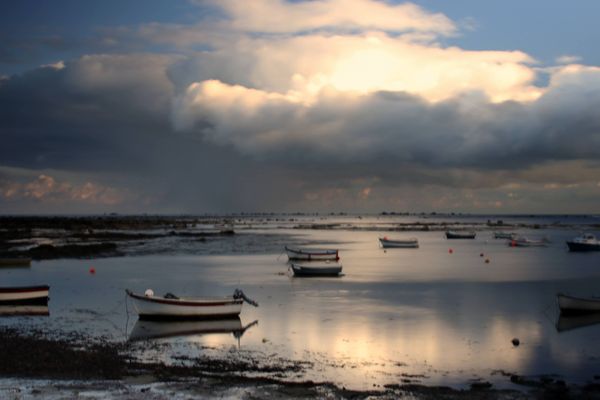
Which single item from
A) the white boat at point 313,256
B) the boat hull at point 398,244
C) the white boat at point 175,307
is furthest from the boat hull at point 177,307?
the boat hull at point 398,244

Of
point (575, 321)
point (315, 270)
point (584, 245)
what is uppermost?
point (584, 245)

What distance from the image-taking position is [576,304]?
3178cm

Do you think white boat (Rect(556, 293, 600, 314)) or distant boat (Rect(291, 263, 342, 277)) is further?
distant boat (Rect(291, 263, 342, 277))

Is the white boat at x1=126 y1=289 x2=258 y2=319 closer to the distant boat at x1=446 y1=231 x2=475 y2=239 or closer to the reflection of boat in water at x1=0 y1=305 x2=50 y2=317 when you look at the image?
the reflection of boat in water at x1=0 y1=305 x2=50 y2=317

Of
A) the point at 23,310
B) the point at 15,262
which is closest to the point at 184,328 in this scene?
the point at 23,310

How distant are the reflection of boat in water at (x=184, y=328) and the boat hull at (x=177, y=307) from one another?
28 cm

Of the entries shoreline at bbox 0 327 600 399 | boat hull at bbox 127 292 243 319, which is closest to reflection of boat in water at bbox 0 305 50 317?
boat hull at bbox 127 292 243 319

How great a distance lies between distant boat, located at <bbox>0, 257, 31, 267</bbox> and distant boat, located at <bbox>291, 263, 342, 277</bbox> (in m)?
22.6

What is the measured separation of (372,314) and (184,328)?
10003 millimetres

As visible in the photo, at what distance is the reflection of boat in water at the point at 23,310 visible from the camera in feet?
98.9

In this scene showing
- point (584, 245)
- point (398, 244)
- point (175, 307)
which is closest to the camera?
point (175, 307)

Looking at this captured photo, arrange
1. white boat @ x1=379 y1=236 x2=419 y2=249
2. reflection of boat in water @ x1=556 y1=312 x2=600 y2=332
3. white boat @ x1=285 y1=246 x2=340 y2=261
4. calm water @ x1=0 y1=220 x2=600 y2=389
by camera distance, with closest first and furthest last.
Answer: calm water @ x1=0 y1=220 x2=600 y2=389
reflection of boat in water @ x1=556 y1=312 x2=600 y2=332
white boat @ x1=285 y1=246 x2=340 y2=261
white boat @ x1=379 y1=236 x2=419 y2=249

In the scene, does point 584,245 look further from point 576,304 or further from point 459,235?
point 576,304

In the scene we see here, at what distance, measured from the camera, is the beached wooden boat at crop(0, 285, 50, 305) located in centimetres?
3159
